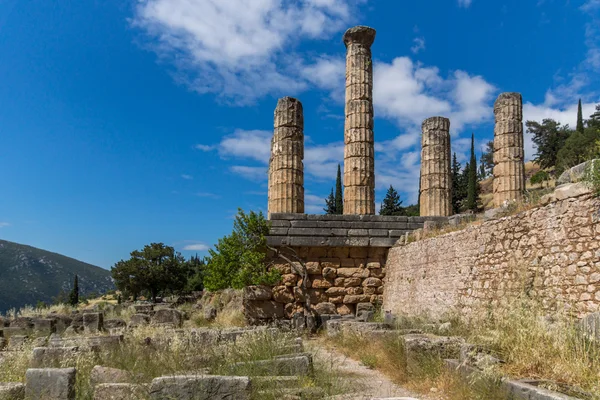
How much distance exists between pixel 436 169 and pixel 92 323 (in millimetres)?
11911

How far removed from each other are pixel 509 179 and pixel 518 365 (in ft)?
41.6

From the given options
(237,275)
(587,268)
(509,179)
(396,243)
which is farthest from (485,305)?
(509,179)

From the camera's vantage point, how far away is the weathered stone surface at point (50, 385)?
601 cm

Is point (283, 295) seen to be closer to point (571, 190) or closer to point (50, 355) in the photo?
point (50, 355)

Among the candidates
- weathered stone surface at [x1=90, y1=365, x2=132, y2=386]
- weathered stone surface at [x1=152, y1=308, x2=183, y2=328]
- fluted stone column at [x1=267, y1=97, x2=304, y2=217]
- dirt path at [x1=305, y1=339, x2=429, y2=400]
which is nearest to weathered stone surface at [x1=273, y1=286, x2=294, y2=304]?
fluted stone column at [x1=267, y1=97, x2=304, y2=217]

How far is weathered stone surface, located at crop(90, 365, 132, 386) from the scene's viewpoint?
253 inches

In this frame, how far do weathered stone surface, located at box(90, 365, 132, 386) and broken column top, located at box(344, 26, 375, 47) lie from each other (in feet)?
48.7

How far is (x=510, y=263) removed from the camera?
895 centimetres

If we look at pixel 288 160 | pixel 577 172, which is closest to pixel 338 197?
pixel 288 160

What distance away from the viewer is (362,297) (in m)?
14.9

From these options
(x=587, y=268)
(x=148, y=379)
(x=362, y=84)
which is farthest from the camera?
(x=362, y=84)

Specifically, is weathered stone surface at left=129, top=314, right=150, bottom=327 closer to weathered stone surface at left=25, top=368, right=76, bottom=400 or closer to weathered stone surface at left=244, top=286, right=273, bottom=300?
weathered stone surface at left=244, top=286, right=273, bottom=300

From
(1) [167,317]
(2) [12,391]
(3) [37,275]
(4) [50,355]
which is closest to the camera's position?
(2) [12,391]

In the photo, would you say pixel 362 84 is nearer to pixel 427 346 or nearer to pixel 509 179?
pixel 509 179
